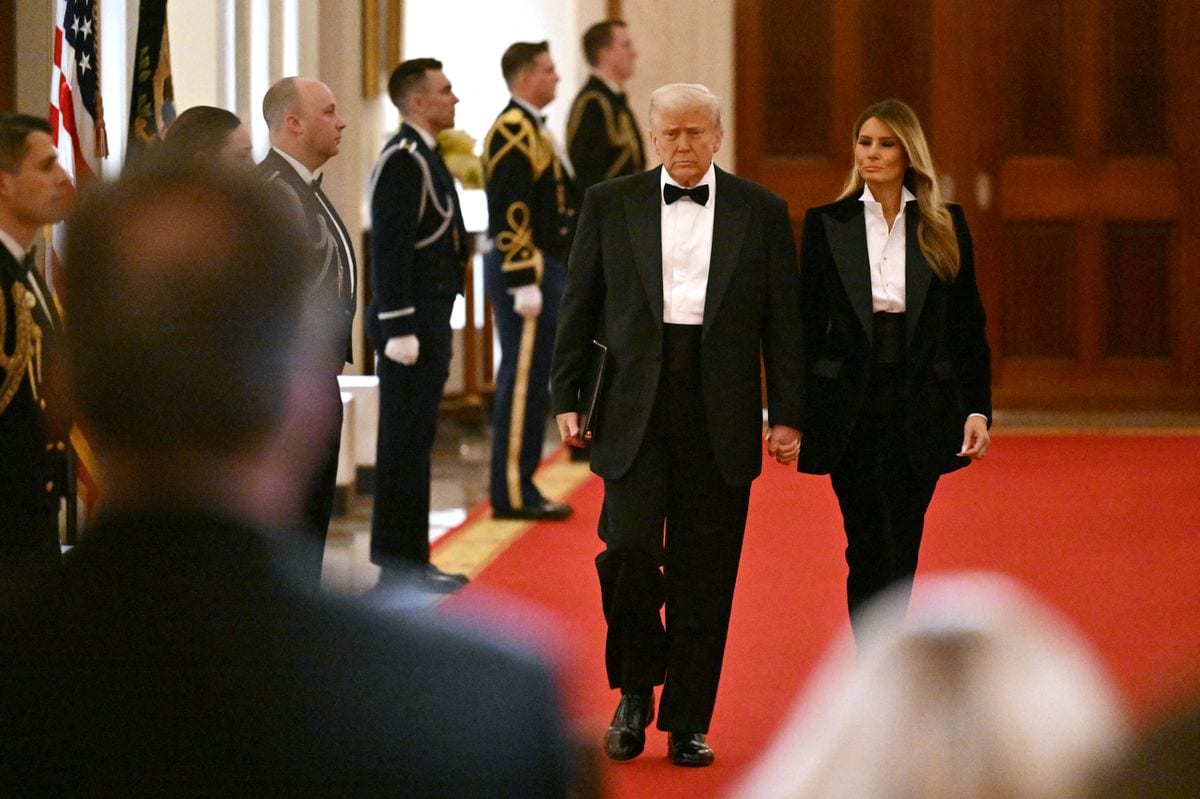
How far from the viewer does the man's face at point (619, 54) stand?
29.2ft

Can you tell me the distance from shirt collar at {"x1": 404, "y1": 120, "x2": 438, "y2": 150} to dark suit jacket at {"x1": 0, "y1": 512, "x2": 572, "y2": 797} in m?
5.18

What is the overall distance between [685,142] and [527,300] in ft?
10.6

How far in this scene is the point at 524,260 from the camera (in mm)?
7328

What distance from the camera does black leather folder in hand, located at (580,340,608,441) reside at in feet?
13.6

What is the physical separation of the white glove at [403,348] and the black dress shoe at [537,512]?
70.5 inches

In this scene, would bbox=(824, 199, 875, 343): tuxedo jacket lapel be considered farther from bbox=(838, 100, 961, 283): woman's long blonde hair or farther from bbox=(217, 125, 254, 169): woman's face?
bbox=(217, 125, 254, 169): woman's face

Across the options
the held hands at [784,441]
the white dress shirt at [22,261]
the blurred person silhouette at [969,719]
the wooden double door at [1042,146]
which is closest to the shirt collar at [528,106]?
the held hands at [784,441]

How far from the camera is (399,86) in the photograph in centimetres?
621

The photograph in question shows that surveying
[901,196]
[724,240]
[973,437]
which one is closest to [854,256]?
[901,196]

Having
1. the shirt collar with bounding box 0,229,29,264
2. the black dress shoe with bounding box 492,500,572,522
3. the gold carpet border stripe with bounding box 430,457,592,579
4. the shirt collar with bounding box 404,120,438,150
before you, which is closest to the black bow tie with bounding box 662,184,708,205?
the shirt collar with bounding box 0,229,29,264

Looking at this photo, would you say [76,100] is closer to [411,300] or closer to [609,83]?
[411,300]

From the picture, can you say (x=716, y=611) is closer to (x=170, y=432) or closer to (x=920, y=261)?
(x=920, y=261)

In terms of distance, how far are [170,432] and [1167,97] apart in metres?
10.3

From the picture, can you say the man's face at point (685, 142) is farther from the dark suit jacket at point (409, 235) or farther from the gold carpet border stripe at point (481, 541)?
the gold carpet border stripe at point (481, 541)
